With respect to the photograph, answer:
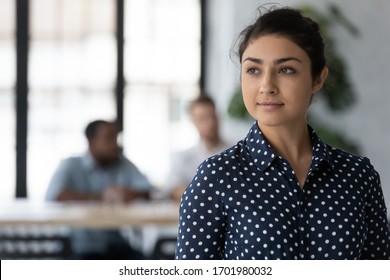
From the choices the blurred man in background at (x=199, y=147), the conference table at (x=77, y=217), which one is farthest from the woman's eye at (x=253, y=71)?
the blurred man in background at (x=199, y=147)

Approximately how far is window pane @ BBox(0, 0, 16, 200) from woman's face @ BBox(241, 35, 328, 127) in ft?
11.8

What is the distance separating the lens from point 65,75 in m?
4.29

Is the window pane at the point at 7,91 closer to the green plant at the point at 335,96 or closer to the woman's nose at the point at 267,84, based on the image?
the green plant at the point at 335,96

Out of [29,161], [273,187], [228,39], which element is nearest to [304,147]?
[273,187]

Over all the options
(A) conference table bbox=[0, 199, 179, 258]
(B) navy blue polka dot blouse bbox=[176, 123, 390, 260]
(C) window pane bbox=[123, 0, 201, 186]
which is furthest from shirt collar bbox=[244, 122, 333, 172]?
(C) window pane bbox=[123, 0, 201, 186]

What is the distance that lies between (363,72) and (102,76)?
3.82ft

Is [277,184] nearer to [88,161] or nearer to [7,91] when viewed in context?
[88,161]

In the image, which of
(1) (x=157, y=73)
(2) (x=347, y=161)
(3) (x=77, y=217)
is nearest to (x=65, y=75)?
(1) (x=157, y=73)

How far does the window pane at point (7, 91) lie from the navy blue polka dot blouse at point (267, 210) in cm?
357

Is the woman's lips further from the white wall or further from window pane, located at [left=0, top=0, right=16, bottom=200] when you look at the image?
window pane, located at [left=0, top=0, right=16, bottom=200]

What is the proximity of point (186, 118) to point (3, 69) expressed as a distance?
0.86m

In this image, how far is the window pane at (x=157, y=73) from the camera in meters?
4.27
